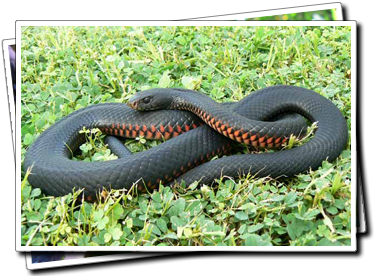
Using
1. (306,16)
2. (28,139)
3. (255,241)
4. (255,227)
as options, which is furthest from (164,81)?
(255,241)

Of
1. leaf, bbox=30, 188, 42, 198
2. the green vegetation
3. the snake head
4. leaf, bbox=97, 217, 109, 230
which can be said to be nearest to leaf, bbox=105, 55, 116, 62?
the snake head

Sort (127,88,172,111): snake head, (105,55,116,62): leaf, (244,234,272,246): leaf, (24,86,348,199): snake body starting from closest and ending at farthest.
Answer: (244,234,272,246): leaf, (24,86,348,199): snake body, (127,88,172,111): snake head, (105,55,116,62): leaf

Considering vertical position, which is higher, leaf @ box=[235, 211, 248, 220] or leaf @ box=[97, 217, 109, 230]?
leaf @ box=[235, 211, 248, 220]

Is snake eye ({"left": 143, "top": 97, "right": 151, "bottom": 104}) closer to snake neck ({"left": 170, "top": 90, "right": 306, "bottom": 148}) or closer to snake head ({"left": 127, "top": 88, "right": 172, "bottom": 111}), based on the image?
snake head ({"left": 127, "top": 88, "right": 172, "bottom": 111})

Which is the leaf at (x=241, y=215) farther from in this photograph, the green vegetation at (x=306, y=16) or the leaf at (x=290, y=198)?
the green vegetation at (x=306, y=16)

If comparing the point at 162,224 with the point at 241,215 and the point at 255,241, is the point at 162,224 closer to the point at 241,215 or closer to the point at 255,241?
the point at 241,215

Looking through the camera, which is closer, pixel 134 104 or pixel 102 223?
pixel 102 223
